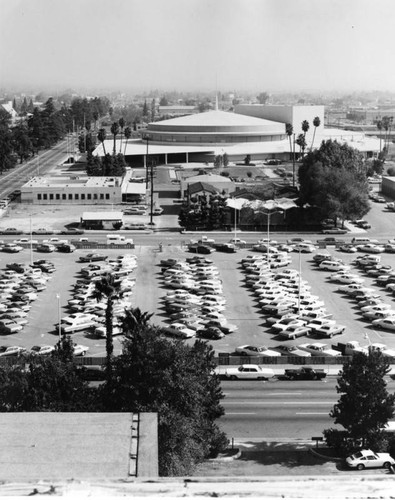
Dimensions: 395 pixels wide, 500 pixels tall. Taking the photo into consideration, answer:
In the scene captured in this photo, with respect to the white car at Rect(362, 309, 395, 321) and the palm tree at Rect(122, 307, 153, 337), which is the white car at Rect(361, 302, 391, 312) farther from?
the palm tree at Rect(122, 307, 153, 337)

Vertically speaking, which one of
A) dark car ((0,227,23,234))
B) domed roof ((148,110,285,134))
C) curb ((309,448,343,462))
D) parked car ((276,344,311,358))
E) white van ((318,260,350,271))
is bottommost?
dark car ((0,227,23,234))

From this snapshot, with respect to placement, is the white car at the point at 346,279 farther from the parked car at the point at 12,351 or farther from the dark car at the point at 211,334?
the parked car at the point at 12,351

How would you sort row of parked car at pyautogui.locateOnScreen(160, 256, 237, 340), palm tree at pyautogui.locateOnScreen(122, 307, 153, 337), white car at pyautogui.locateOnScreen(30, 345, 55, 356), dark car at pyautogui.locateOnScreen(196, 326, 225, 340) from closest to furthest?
palm tree at pyautogui.locateOnScreen(122, 307, 153, 337) < white car at pyautogui.locateOnScreen(30, 345, 55, 356) < dark car at pyautogui.locateOnScreen(196, 326, 225, 340) < row of parked car at pyautogui.locateOnScreen(160, 256, 237, 340)

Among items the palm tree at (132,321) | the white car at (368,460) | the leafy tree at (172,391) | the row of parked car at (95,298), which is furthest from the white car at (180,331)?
the white car at (368,460)

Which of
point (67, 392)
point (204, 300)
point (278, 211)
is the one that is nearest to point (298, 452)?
point (67, 392)

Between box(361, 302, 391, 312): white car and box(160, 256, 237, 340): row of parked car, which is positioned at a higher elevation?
box(361, 302, 391, 312): white car

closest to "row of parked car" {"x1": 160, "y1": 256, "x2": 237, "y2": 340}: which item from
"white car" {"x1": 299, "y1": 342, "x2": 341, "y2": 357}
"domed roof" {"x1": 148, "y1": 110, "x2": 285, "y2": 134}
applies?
"white car" {"x1": 299, "y1": 342, "x2": 341, "y2": 357}

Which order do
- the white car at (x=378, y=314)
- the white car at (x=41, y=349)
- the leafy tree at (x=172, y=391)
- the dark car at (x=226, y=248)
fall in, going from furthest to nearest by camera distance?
the dark car at (x=226, y=248), the white car at (x=378, y=314), the white car at (x=41, y=349), the leafy tree at (x=172, y=391)

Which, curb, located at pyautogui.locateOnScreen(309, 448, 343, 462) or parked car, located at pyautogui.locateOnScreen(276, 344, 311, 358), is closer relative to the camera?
curb, located at pyautogui.locateOnScreen(309, 448, 343, 462)
